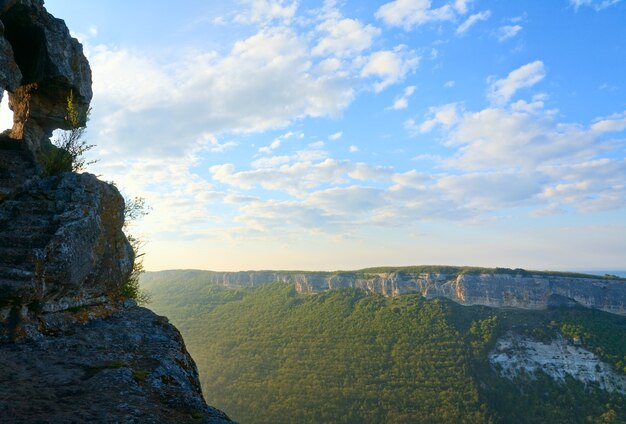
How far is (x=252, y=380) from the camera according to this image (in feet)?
243

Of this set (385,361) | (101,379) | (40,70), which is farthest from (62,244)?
(385,361)

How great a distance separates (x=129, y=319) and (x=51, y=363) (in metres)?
3.41

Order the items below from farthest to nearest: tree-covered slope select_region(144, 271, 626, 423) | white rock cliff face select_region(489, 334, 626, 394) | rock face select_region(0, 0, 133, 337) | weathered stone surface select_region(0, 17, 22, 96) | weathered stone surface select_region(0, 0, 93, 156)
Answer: white rock cliff face select_region(489, 334, 626, 394) → tree-covered slope select_region(144, 271, 626, 423) → weathered stone surface select_region(0, 0, 93, 156) → weathered stone surface select_region(0, 17, 22, 96) → rock face select_region(0, 0, 133, 337)

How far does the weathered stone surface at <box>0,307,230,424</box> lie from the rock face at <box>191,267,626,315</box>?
4228 inches

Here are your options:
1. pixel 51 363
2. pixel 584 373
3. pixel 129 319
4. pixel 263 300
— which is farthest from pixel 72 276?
pixel 263 300

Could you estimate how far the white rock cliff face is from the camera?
69000mm

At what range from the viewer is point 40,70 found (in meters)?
13.4

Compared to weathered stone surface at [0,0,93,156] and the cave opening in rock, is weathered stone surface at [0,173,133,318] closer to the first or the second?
weathered stone surface at [0,0,93,156]

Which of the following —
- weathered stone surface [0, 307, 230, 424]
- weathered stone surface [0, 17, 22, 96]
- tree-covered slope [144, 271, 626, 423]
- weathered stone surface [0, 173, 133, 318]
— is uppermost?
weathered stone surface [0, 17, 22, 96]

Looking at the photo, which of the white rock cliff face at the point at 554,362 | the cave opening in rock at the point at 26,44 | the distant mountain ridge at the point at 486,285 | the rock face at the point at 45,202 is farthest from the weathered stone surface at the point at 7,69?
the distant mountain ridge at the point at 486,285

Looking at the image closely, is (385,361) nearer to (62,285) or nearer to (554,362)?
(554,362)

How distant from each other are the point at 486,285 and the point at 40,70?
11012 centimetres

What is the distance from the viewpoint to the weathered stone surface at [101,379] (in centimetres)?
491

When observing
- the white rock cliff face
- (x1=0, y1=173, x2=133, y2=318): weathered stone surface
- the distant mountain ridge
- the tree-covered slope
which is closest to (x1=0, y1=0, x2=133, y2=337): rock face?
(x1=0, y1=173, x2=133, y2=318): weathered stone surface
